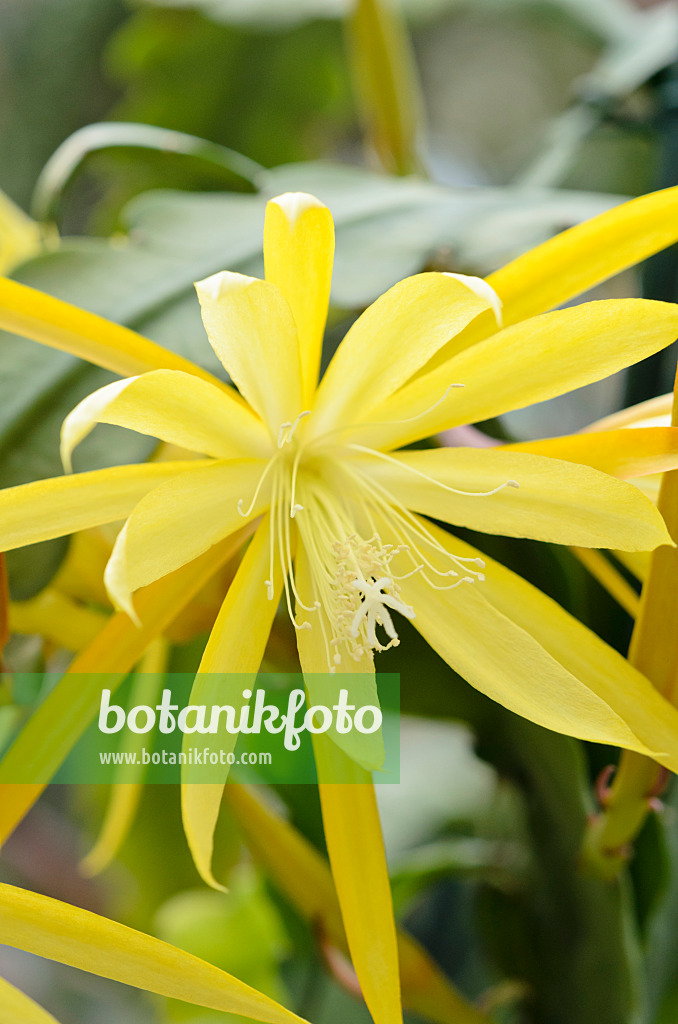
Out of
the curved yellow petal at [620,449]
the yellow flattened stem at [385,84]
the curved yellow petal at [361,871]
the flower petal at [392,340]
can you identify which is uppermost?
the yellow flattened stem at [385,84]

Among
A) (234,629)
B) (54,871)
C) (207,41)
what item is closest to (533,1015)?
(234,629)

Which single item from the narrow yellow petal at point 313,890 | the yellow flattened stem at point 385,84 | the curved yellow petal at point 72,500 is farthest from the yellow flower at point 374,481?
the yellow flattened stem at point 385,84

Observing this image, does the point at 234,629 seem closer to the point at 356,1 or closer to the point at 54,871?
the point at 356,1

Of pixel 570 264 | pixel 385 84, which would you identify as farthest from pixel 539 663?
pixel 385 84

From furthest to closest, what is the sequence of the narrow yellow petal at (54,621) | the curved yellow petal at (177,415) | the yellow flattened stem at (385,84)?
the yellow flattened stem at (385,84) < the narrow yellow petal at (54,621) < the curved yellow petal at (177,415)

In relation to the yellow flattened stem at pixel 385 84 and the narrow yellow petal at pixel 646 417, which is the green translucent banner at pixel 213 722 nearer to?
the narrow yellow petal at pixel 646 417

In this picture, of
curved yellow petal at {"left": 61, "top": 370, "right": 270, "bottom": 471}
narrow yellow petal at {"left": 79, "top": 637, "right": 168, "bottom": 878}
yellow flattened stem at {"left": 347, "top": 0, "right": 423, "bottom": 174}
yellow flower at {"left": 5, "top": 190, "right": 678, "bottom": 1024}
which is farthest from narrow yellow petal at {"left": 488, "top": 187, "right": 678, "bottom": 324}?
yellow flattened stem at {"left": 347, "top": 0, "right": 423, "bottom": 174}

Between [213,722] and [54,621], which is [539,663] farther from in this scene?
[54,621]
